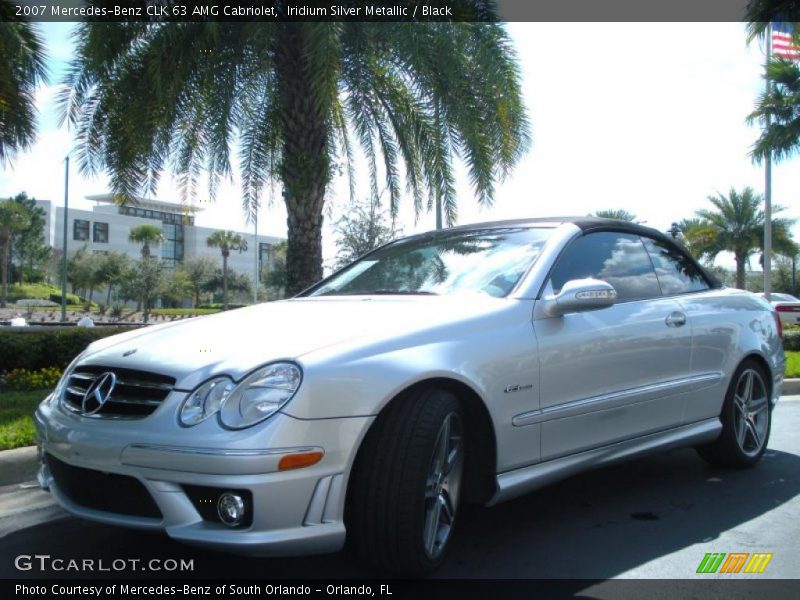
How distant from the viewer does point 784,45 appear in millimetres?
20703

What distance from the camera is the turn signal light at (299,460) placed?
2.79m

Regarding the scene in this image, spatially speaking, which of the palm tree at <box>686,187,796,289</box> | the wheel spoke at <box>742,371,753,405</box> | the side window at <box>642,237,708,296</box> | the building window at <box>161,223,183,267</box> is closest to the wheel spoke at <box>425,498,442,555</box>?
the side window at <box>642,237,708,296</box>

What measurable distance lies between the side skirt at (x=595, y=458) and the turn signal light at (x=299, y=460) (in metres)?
0.97

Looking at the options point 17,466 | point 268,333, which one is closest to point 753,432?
point 268,333

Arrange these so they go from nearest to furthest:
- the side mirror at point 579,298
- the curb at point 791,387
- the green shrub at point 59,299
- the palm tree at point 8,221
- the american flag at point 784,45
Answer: the side mirror at point 579,298 → the curb at point 791,387 → the american flag at point 784,45 → the palm tree at point 8,221 → the green shrub at point 59,299

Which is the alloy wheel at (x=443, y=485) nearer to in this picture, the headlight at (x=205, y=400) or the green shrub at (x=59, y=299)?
the headlight at (x=205, y=400)

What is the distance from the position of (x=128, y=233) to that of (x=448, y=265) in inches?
3876

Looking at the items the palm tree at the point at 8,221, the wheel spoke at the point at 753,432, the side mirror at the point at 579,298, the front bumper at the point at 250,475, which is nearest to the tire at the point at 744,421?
the wheel spoke at the point at 753,432

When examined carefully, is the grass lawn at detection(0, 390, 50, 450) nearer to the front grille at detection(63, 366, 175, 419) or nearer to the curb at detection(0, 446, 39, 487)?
the curb at detection(0, 446, 39, 487)

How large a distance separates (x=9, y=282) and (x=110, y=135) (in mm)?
81710

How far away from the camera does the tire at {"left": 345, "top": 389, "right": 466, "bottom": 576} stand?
116 inches

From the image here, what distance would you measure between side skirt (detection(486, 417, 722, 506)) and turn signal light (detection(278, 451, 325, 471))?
973 mm

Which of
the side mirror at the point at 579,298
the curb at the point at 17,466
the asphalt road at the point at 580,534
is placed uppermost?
the side mirror at the point at 579,298

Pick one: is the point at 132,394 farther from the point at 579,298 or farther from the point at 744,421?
the point at 744,421
